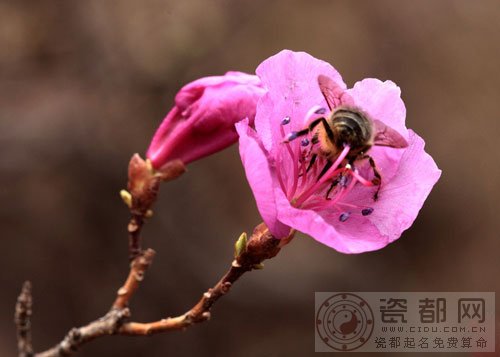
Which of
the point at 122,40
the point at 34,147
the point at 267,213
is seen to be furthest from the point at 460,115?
the point at 267,213

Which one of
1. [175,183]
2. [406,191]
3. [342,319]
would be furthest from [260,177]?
[175,183]

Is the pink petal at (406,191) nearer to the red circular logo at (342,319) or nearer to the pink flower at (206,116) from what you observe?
the pink flower at (206,116)

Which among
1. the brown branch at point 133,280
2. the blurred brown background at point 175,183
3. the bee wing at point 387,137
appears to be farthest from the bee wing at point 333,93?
the blurred brown background at point 175,183

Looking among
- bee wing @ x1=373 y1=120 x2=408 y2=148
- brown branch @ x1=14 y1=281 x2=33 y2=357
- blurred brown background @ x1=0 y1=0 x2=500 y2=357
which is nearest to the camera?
bee wing @ x1=373 y1=120 x2=408 y2=148

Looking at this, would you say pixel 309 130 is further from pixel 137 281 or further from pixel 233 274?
pixel 137 281

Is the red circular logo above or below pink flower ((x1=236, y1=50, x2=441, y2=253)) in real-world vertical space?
below

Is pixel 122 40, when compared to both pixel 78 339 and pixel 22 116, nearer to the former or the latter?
pixel 22 116

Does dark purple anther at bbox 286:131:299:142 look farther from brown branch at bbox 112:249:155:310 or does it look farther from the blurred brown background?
the blurred brown background

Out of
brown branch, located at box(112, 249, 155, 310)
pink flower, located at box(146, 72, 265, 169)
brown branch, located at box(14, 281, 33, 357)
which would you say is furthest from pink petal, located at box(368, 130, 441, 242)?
brown branch, located at box(14, 281, 33, 357)
